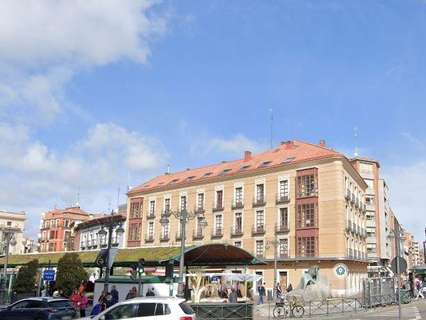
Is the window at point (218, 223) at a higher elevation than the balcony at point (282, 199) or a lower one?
lower

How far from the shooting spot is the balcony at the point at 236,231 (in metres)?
60.4

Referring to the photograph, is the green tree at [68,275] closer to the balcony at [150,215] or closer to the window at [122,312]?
the window at [122,312]

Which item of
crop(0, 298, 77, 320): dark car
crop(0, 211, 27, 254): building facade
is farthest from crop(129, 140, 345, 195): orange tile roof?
crop(0, 211, 27, 254): building facade

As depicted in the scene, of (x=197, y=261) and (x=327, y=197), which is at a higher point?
(x=327, y=197)

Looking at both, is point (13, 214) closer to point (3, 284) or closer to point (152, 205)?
point (152, 205)

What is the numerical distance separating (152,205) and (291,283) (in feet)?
80.6

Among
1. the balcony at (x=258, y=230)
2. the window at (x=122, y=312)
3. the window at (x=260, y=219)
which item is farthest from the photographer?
the window at (x=260, y=219)

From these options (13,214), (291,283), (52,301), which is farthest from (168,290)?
(13,214)

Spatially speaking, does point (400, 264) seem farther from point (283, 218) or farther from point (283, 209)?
point (283, 209)

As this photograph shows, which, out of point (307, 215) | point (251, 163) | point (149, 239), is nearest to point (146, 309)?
point (307, 215)

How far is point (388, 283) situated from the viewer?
37.2 meters

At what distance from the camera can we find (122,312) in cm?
1456

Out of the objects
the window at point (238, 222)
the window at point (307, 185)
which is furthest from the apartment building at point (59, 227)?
the window at point (307, 185)

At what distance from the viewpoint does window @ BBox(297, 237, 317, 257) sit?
5344 cm
